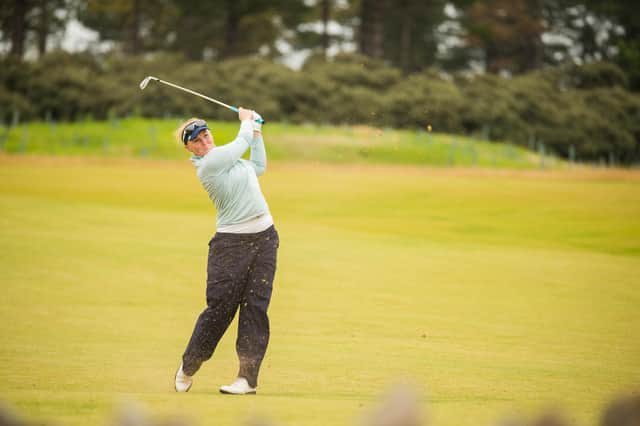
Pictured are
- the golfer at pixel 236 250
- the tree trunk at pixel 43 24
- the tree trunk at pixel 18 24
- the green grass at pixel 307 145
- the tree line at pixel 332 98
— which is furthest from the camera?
the tree trunk at pixel 43 24

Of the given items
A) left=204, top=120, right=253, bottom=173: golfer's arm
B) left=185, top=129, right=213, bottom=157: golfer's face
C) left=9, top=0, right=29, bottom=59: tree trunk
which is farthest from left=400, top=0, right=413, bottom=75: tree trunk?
left=204, top=120, right=253, bottom=173: golfer's arm

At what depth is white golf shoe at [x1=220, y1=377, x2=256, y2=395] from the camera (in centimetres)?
802

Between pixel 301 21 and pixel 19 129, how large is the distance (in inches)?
902

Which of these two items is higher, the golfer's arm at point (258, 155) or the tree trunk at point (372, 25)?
the tree trunk at point (372, 25)

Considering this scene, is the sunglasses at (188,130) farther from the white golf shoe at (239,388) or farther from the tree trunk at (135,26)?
the tree trunk at (135,26)

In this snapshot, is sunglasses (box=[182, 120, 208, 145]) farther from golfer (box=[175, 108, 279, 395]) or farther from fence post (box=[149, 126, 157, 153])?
fence post (box=[149, 126, 157, 153])

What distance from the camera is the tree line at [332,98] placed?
63.2m

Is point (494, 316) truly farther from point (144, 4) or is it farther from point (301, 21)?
point (144, 4)

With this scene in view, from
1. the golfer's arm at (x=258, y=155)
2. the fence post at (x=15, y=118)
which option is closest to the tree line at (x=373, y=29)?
the fence post at (x=15, y=118)

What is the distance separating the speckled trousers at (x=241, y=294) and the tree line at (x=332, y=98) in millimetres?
52078

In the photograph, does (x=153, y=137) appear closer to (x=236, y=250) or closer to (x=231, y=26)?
(x=231, y=26)

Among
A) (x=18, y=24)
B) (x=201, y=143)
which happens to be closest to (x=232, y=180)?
(x=201, y=143)

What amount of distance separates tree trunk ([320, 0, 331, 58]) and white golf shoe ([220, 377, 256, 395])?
66039 millimetres

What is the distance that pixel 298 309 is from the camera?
14234mm
